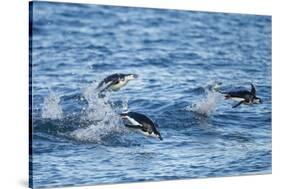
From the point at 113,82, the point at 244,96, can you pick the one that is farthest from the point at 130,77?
the point at 244,96

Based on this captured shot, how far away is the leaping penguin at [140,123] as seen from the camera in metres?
7.79

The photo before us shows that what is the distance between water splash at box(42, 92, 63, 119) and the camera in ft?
24.2

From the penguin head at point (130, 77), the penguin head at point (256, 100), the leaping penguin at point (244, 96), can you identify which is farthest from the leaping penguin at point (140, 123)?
the penguin head at point (256, 100)

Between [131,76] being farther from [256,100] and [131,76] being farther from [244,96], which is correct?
[256,100]

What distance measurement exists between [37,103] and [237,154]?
2.46 m

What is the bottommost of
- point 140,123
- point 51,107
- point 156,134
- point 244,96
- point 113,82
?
point 156,134

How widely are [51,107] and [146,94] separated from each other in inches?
41.8

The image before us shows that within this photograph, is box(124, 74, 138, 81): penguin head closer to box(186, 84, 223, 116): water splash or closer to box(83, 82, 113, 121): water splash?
box(83, 82, 113, 121): water splash

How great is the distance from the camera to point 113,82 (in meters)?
7.70

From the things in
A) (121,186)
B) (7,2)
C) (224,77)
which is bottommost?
(121,186)

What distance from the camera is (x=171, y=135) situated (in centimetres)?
802

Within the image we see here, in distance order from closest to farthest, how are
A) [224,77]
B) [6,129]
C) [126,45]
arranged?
[6,129] → [126,45] → [224,77]
